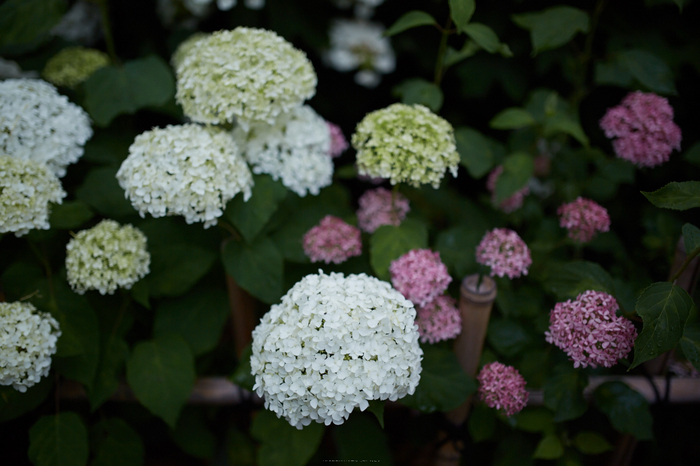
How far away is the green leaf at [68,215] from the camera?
1493 mm

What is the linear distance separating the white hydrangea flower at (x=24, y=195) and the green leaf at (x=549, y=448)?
1748 millimetres

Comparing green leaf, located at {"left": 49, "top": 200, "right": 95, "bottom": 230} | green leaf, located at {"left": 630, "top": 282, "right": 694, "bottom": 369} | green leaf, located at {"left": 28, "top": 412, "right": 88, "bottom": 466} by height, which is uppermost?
green leaf, located at {"left": 630, "top": 282, "right": 694, "bottom": 369}

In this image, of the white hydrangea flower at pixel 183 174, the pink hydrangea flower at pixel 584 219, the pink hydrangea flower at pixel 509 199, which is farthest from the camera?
the pink hydrangea flower at pixel 509 199

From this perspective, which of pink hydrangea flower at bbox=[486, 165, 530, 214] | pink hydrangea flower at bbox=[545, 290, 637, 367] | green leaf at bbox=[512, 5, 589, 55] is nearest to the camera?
pink hydrangea flower at bbox=[545, 290, 637, 367]

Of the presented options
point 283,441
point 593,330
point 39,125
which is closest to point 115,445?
point 283,441

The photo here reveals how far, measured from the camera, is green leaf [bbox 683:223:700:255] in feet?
3.89

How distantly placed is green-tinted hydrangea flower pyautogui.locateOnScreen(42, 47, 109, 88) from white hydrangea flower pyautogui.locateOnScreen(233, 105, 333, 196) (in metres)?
0.89

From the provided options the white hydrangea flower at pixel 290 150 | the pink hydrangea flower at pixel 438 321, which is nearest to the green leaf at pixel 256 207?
the white hydrangea flower at pixel 290 150

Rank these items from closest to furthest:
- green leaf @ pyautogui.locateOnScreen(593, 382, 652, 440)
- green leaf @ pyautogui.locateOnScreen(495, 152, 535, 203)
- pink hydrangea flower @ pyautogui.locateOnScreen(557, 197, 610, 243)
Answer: green leaf @ pyautogui.locateOnScreen(593, 382, 652, 440) → pink hydrangea flower @ pyautogui.locateOnScreen(557, 197, 610, 243) → green leaf @ pyautogui.locateOnScreen(495, 152, 535, 203)

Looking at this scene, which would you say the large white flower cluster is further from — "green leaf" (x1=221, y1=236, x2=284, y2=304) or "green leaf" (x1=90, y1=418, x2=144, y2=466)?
"green leaf" (x1=90, y1=418, x2=144, y2=466)

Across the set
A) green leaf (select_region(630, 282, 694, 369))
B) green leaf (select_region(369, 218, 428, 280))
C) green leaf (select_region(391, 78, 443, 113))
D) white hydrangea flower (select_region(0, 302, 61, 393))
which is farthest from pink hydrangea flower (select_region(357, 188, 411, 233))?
white hydrangea flower (select_region(0, 302, 61, 393))

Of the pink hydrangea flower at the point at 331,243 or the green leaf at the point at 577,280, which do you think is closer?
the green leaf at the point at 577,280

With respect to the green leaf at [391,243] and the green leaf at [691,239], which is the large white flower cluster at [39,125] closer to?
the green leaf at [391,243]

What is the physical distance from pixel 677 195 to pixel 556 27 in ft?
2.84
